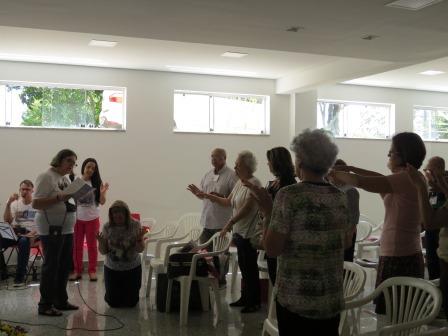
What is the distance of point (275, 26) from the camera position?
15.3ft

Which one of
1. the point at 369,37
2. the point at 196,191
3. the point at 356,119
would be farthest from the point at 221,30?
the point at 356,119

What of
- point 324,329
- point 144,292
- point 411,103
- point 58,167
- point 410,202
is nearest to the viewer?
point 324,329

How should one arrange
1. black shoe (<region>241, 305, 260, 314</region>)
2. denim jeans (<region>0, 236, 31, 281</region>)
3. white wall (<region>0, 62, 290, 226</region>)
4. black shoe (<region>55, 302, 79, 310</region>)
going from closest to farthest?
black shoe (<region>241, 305, 260, 314</region>), black shoe (<region>55, 302, 79, 310</region>), denim jeans (<region>0, 236, 31, 281</region>), white wall (<region>0, 62, 290, 226</region>)

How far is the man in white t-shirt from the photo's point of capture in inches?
235

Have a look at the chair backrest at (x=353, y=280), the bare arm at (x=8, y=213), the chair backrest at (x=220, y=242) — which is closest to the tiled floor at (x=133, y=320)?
the chair backrest at (x=220, y=242)

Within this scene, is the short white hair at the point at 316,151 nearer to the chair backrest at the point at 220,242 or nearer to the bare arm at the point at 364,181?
the bare arm at the point at 364,181

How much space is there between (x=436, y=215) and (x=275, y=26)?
277 cm

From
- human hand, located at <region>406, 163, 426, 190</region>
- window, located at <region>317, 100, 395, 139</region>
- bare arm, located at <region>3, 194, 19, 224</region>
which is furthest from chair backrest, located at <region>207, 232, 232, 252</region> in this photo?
window, located at <region>317, 100, 395, 139</region>

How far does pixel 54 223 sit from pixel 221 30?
2264 millimetres

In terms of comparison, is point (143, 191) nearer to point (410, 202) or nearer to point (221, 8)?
point (221, 8)

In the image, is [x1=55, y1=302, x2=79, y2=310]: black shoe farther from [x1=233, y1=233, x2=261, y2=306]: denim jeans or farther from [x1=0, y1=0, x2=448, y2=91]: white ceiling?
[x1=0, y1=0, x2=448, y2=91]: white ceiling

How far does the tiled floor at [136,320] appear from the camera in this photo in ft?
13.5

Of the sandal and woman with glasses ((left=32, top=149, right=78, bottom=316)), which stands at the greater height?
woman with glasses ((left=32, top=149, right=78, bottom=316))

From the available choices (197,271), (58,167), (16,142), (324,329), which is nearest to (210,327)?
(197,271)
